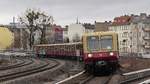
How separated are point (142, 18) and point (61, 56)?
88.8 meters

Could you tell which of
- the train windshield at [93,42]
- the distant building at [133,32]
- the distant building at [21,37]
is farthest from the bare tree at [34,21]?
the train windshield at [93,42]

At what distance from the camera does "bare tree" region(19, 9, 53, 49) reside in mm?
104125

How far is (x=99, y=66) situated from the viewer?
33531mm

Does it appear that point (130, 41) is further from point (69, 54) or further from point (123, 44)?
point (69, 54)

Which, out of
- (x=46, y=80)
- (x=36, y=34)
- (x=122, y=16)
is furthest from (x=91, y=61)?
(x=122, y=16)

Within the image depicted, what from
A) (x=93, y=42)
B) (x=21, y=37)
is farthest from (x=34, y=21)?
(x=93, y=42)

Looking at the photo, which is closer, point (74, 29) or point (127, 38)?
point (127, 38)

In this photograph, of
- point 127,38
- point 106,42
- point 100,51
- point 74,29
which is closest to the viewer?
point 100,51

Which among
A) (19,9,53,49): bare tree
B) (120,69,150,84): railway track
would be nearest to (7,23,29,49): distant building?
(19,9,53,49): bare tree

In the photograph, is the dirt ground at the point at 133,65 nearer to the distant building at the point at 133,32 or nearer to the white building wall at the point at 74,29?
the distant building at the point at 133,32

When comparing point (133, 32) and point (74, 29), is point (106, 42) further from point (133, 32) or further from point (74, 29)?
point (74, 29)

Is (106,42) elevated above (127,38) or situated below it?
below

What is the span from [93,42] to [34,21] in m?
72.6

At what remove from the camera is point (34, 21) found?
105562mm
